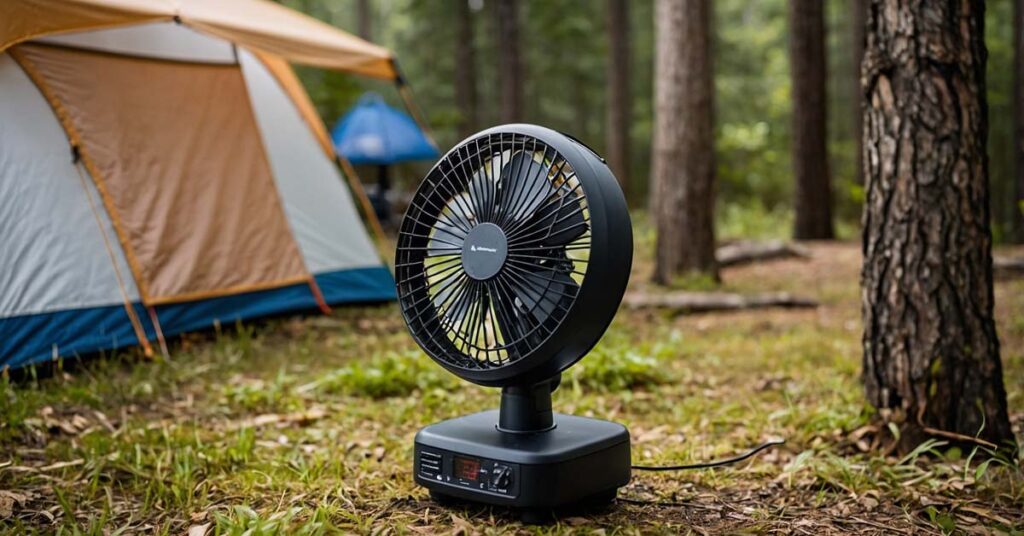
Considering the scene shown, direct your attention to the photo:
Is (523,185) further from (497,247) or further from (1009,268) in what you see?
(1009,268)

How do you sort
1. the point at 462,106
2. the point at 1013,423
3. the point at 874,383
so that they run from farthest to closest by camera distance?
the point at 462,106, the point at 1013,423, the point at 874,383

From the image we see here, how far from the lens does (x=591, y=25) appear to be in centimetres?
1872

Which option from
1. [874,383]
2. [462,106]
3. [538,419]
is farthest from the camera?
[462,106]

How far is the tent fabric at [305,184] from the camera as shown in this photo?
5895 mm

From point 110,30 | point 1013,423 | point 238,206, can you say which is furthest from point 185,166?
point 1013,423

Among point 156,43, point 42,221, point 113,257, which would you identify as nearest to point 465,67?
point 156,43

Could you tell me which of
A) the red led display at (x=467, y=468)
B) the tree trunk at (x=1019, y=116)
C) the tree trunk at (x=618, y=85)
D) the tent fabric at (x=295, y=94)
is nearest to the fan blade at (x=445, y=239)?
the red led display at (x=467, y=468)

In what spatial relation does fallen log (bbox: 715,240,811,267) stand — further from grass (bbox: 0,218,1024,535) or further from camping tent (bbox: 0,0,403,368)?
camping tent (bbox: 0,0,403,368)

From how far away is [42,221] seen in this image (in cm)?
451

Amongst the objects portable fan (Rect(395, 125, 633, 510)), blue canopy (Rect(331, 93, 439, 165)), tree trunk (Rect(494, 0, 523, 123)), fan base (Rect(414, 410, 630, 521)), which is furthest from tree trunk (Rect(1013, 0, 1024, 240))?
portable fan (Rect(395, 125, 633, 510))

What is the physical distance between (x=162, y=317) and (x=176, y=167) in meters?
0.89

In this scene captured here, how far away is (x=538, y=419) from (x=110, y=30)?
3974mm

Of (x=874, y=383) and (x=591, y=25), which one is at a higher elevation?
(x=591, y=25)

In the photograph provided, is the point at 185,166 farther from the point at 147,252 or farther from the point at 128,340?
the point at 128,340
